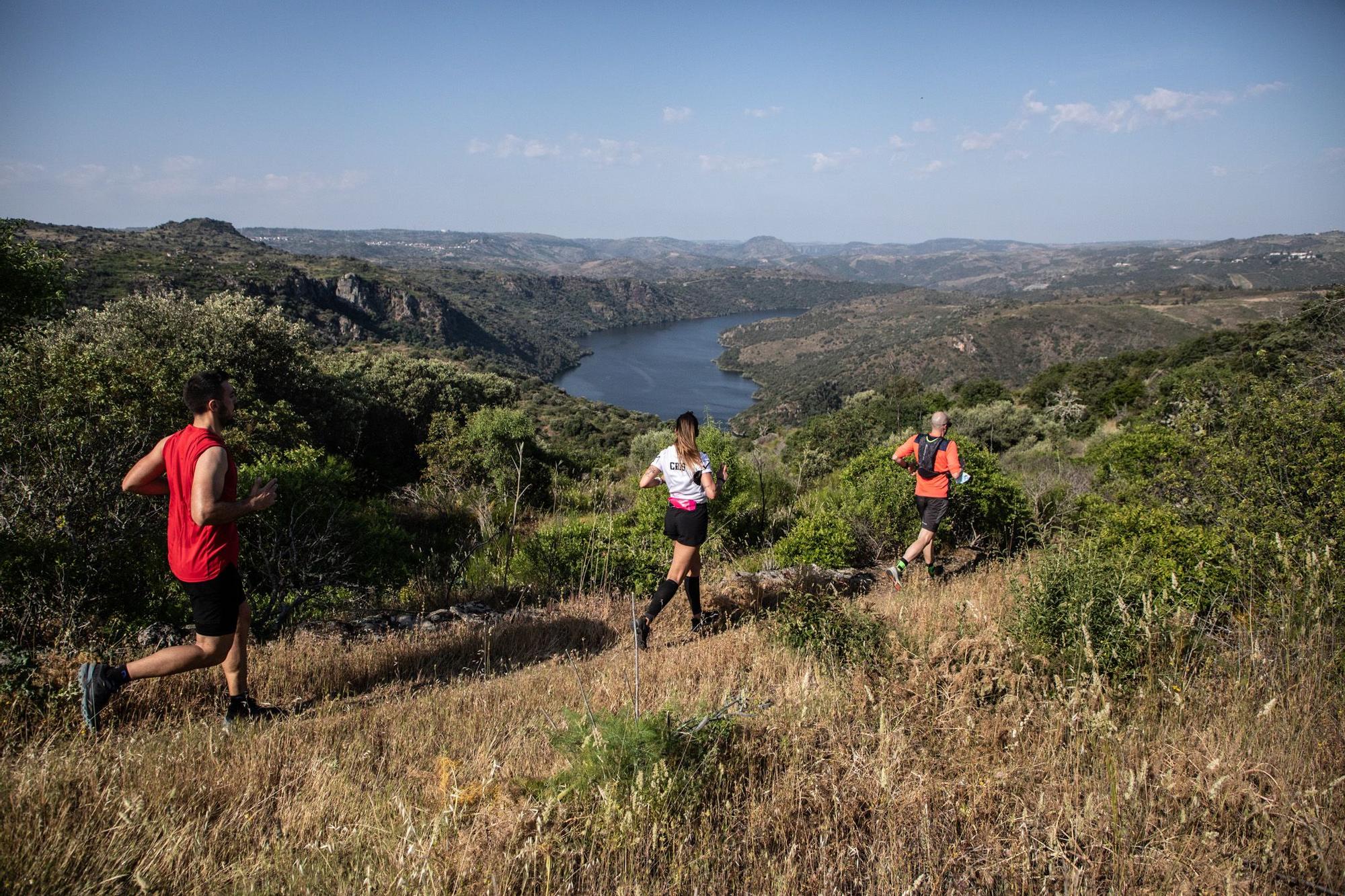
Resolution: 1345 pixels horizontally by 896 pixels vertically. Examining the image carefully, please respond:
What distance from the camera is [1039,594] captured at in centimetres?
333

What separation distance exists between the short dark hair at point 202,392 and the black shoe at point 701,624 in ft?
10.6

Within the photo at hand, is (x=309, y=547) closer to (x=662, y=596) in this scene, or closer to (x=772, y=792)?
(x=662, y=596)

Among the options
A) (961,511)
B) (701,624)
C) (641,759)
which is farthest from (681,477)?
(961,511)

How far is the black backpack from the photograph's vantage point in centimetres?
599

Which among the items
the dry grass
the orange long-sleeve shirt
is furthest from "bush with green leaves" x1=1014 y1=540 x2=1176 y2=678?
the orange long-sleeve shirt

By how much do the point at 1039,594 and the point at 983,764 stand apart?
4.23 feet

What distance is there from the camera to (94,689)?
2760 mm

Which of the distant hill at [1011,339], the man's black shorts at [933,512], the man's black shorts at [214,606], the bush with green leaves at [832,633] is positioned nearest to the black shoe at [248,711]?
→ the man's black shorts at [214,606]

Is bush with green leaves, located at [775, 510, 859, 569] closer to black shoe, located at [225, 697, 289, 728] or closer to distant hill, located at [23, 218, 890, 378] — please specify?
black shoe, located at [225, 697, 289, 728]

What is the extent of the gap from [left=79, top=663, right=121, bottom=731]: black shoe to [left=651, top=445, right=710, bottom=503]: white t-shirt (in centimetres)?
311

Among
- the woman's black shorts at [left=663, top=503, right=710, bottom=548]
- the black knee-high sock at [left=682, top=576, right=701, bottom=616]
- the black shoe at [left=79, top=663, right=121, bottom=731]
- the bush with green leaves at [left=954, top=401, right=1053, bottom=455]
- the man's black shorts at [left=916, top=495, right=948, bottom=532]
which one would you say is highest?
the woman's black shorts at [left=663, top=503, right=710, bottom=548]

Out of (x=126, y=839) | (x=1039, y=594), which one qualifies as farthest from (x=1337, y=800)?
(x=126, y=839)

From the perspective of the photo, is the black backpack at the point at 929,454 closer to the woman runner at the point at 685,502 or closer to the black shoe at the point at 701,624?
the woman runner at the point at 685,502

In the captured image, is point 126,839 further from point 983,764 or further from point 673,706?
point 983,764
